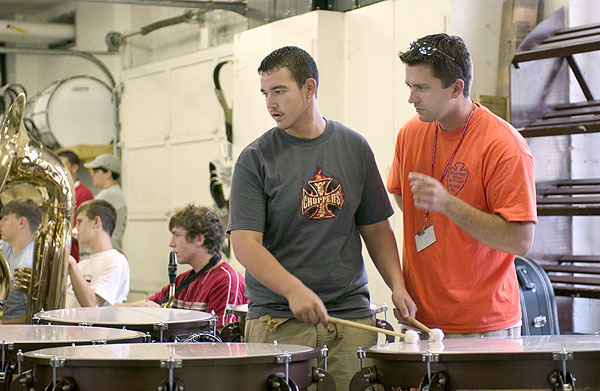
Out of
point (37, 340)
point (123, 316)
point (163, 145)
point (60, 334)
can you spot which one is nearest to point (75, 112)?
point (163, 145)

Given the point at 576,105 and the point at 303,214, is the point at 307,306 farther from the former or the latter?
the point at 576,105

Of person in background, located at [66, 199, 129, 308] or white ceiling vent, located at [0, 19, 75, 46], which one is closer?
person in background, located at [66, 199, 129, 308]

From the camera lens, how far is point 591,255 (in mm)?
4273

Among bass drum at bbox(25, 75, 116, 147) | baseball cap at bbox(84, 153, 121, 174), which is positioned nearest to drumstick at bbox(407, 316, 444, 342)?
baseball cap at bbox(84, 153, 121, 174)

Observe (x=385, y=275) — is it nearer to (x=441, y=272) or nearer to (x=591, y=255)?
(x=441, y=272)

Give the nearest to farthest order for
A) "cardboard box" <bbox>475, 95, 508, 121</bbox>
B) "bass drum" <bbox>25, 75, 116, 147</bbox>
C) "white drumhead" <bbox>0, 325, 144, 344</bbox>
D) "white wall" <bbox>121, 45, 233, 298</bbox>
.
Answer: "white drumhead" <bbox>0, 325, 144, 344</bbox> → "cardboard box" <bbox>475, 95, 508, 121</bbox> → "white wall" <bbox>121, 45, 233, 298</bbox> → "bass drum" <bbox>25, 75, 116, 147</bbox>

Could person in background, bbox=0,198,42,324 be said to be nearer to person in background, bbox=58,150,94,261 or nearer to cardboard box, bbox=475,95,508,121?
person in background, bbox=58,150,94,261

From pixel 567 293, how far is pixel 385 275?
1.74m

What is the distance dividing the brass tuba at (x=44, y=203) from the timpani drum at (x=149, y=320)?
237 mm

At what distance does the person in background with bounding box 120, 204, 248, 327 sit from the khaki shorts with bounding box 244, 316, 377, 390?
1.20 meters

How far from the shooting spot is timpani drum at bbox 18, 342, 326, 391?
197cm

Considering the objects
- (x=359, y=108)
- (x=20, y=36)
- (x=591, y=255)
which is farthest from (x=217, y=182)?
(x=20, y=36)

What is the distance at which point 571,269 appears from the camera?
4.11 metres

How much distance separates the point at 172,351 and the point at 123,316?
44.9 inches
